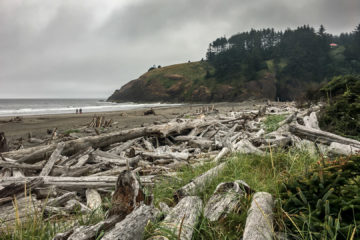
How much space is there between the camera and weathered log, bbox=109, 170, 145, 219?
1.75 m

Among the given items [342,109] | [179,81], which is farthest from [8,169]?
[179,81]

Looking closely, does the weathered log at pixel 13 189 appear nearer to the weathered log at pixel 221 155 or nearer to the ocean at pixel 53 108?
the weathered log at pixel 221 155

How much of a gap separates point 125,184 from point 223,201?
3.43 feet

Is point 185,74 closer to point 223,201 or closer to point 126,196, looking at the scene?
point 223,201

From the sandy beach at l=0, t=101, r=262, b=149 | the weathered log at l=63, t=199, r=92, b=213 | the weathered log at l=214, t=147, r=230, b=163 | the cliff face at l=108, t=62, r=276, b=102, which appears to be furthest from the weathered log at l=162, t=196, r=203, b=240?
the cliff face at l=108, t=62, r=276, b=102

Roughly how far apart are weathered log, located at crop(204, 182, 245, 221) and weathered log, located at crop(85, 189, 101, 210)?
4.89 ft

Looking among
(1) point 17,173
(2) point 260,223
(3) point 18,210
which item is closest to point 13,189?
(3) point 18,210

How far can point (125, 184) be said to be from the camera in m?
1.86

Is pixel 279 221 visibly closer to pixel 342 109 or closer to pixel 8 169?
pixel 8 169

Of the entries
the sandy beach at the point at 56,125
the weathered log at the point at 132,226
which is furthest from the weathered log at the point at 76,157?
the sandy beach at the point at 56,125

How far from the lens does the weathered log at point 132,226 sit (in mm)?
1448

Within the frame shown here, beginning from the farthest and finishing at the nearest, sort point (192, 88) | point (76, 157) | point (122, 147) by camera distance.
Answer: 1. point (192, 88)
2. point (122, 147)
3. point (76, 157)

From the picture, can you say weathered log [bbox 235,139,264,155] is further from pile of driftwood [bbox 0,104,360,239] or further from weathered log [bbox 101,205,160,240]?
weathered log [bbox 101,205,160,240]

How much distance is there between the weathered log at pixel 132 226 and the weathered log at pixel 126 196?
0.12 meters
